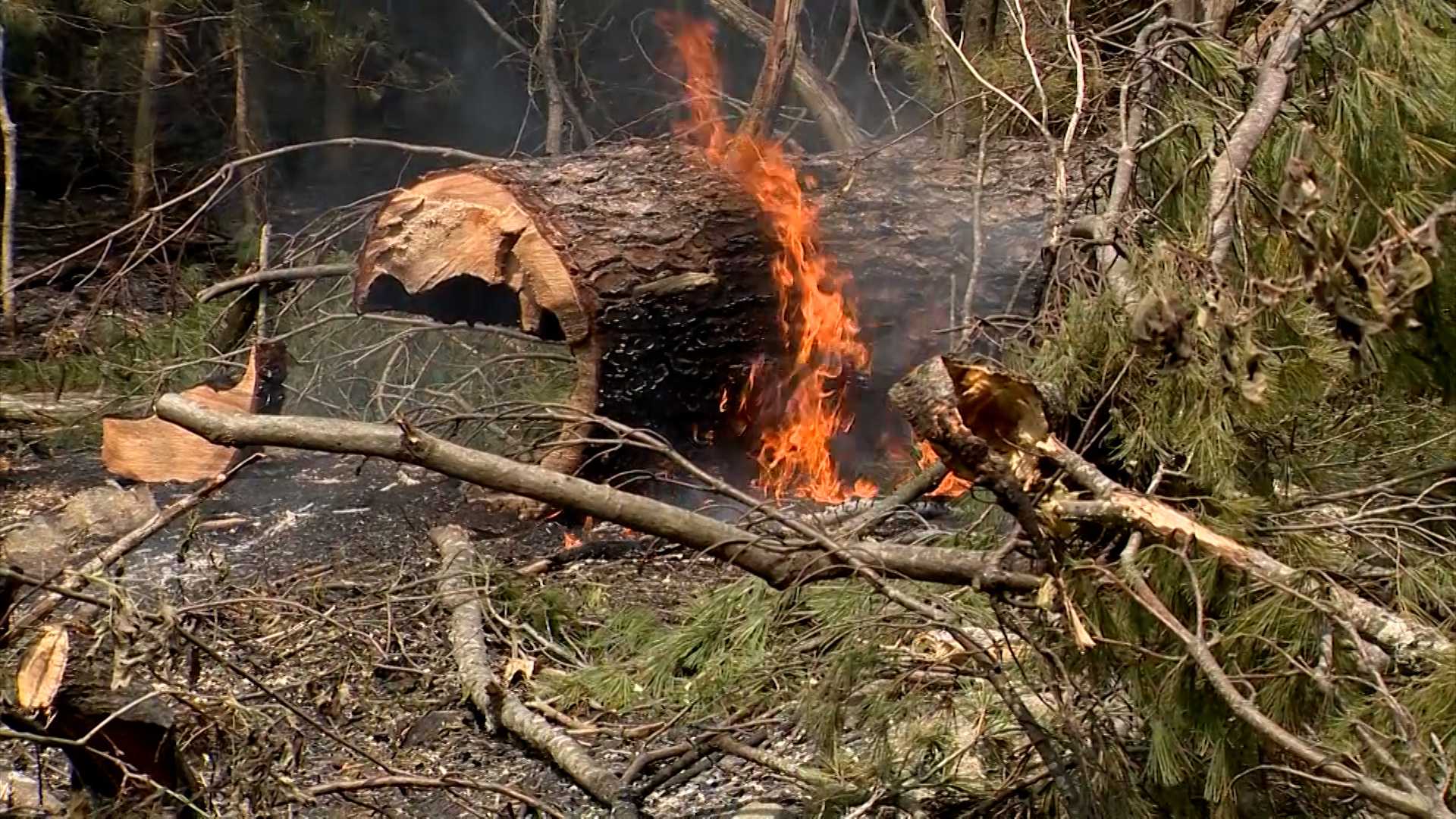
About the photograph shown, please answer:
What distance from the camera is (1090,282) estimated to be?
8.77 feet

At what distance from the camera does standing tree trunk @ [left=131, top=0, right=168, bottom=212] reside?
7.30 meters

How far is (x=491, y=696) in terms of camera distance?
3145 millimetres

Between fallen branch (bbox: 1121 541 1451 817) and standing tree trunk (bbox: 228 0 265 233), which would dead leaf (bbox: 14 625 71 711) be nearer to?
fallen branch (bbox: 1121 541 1451 817)

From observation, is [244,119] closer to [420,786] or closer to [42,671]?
[420,786]

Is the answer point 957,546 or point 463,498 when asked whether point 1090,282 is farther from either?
point 463,498

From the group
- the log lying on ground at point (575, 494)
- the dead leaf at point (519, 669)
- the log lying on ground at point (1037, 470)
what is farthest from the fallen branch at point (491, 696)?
the log lying on ground at point (1037, 470)

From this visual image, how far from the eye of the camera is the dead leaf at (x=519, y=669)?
343 cm

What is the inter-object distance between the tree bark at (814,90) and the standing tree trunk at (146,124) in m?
2.97

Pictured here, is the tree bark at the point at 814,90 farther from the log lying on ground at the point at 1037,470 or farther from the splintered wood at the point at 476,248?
the log lying on ground at the point at 1037,470

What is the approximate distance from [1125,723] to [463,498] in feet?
9.72

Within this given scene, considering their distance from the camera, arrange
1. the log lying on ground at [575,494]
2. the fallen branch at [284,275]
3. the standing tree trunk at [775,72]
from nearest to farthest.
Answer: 1. the log lying on ground at [575,494]
2. the fallen branch at [284,275]
3. the standing tree trunk at [775,72]

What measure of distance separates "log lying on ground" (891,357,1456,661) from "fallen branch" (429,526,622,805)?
109 cm

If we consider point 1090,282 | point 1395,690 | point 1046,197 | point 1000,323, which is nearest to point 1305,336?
point 1090,282

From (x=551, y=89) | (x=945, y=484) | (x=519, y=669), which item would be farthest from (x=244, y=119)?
(x=519, y=669)
